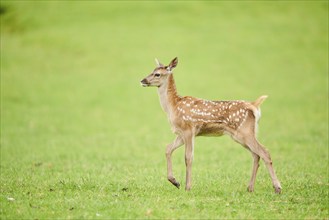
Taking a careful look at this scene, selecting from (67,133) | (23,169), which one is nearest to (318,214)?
(23,169)

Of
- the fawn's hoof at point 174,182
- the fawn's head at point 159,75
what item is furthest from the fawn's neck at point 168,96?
the fawn's hoof at point 174,182

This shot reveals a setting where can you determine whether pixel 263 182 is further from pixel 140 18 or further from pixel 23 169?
pixel 140 18

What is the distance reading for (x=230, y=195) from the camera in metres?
9.31

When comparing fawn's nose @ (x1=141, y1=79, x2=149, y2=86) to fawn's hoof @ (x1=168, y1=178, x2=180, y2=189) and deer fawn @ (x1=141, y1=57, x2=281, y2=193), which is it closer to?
deer fawn @ (x1=141, y1=57, x2=281, y2=193)

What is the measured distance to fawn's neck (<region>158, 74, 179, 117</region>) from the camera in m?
10.6

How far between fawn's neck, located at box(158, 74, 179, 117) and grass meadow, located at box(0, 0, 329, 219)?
1.53m

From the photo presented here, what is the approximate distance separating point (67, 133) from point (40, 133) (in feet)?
3.60

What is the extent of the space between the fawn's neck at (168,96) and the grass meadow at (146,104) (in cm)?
153

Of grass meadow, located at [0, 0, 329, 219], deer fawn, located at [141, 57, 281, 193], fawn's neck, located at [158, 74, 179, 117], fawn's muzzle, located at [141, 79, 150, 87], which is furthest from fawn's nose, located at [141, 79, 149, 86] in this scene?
grass meadow, located at [0, 0, 329, 219]

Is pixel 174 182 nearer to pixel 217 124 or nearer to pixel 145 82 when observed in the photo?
pixel 217 124

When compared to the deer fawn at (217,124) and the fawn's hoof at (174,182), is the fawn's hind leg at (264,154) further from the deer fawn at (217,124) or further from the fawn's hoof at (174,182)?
the fawn's hoof at (174,182)

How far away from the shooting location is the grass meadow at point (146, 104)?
29.3ft

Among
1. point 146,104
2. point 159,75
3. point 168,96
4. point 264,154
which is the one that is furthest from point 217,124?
point 146,104

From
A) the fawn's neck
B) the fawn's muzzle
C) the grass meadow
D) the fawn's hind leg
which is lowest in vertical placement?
the grass meadow
